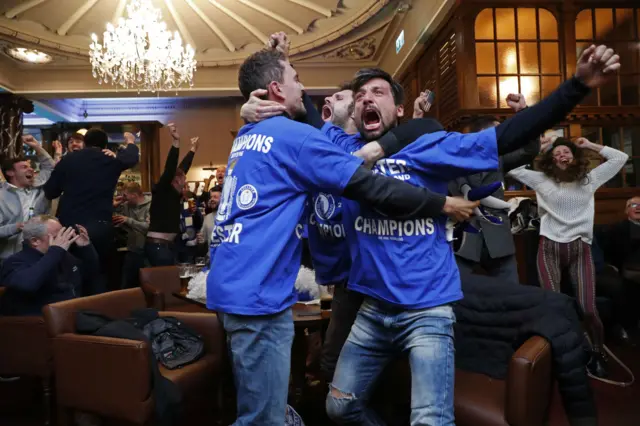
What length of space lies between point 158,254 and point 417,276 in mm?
3522

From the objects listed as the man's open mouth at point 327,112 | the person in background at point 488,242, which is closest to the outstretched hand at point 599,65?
the man's open mouth at point 327,112

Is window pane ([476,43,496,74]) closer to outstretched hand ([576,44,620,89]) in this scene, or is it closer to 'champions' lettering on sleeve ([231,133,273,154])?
outstretched hand ([576,44,620,89])

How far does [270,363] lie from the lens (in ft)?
4.52

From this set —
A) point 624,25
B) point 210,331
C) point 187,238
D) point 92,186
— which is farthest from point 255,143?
point 624,25

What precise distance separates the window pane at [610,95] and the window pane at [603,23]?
51cm

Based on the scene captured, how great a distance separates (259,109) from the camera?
150cm

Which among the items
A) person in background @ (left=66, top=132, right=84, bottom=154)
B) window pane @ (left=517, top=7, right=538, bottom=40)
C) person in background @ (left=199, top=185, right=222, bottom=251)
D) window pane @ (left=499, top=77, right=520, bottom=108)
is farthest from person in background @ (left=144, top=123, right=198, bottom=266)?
window pane @ (left=517, top=7, right=538, bottom=40)

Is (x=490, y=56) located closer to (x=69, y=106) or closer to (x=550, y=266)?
(x=550, y=266)

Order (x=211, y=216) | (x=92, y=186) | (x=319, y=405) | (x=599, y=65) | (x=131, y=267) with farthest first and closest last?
(x=211, y=216) → (x=131, y=267) → (x=92, y=186) → (x=319, y=405) → (x=599, y=65)

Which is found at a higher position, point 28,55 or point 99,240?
point 28,55

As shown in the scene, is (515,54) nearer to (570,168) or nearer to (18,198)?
(570,168)

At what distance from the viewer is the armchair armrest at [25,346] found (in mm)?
2748

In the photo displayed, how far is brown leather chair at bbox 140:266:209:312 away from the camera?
145 inches

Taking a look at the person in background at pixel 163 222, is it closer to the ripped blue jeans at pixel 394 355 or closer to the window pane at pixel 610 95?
the ripped blue jeans at pixel 394 355
